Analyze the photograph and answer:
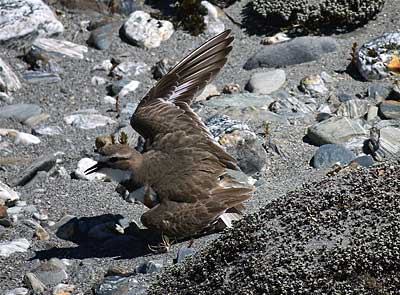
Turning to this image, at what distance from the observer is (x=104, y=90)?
11.2 metres

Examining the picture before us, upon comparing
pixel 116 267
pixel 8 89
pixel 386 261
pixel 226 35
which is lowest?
pixel 8 89

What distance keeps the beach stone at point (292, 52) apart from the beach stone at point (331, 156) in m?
2.11

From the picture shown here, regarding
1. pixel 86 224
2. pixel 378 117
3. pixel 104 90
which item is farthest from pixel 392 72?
pixel 86 224

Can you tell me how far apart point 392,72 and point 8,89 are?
428 centimetres

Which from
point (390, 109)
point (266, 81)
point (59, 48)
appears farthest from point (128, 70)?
point (390, 109)

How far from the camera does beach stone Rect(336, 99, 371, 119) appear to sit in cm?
988

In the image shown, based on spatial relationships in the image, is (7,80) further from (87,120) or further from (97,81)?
(87,120)

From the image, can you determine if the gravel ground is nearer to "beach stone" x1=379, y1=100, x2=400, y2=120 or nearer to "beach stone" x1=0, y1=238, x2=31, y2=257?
"beach stone" x1=0, y1=238, x2=31, y2=257

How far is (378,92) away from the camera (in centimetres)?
1024

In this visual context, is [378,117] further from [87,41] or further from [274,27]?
[87,41]

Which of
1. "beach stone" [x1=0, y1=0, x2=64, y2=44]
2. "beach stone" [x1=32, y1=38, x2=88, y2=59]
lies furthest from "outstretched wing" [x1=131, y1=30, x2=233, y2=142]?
"beach stone" [x1=0, y1=0, x2=64, y2=44]

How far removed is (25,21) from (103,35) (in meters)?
0.95

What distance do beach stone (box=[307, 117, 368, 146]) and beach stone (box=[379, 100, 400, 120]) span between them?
1.00 ft

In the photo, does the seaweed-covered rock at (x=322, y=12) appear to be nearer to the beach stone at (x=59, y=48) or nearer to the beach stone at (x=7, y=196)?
the beach stone at (x=59, y=48)
